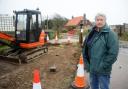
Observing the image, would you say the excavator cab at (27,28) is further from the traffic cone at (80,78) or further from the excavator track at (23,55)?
the traffic cone at (80,78)

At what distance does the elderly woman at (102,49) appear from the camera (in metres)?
4.60

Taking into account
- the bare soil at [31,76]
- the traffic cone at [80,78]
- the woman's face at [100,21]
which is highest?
the woman's face at [100,21]

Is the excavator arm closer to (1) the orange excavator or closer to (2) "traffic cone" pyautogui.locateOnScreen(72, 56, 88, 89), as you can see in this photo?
(1) the orange excavator

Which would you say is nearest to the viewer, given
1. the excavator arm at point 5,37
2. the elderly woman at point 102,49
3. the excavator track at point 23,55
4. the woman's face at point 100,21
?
the elderly woman at point 102,49

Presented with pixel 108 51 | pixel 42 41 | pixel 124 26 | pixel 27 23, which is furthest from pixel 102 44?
pixel 124 26

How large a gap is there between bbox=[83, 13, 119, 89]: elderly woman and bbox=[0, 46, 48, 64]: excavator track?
22.3ft

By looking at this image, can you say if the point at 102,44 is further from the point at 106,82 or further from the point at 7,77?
the point at 7,77

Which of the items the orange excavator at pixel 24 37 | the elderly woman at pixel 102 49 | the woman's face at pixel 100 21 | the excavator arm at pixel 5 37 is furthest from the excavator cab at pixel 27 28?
the woman's face at pixel 100 21

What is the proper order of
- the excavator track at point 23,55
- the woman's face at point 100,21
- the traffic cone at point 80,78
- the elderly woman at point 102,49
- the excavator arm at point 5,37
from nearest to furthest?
1. the elderly woman at point 102,49
2. the woman's face at point 100,21
3. the traffic cone at point 80,78
4. the excavator track at point 23,55
5. the excavator arm at point 5,37

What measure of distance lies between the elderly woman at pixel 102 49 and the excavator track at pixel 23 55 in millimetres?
6806

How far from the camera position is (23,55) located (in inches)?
449

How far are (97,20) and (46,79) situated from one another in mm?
3817

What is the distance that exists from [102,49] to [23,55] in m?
7.23

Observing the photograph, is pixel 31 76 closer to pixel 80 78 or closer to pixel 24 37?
pixel 80 78
